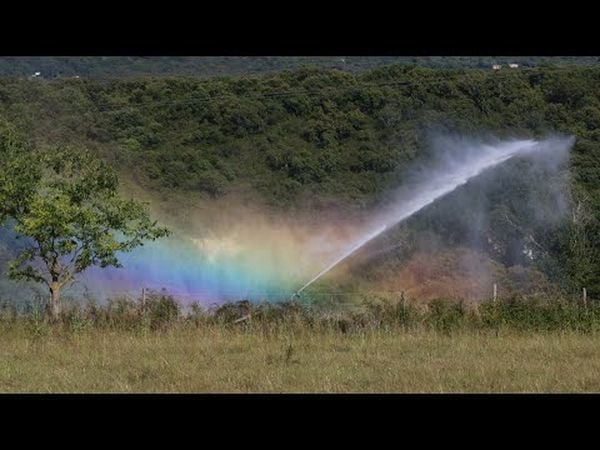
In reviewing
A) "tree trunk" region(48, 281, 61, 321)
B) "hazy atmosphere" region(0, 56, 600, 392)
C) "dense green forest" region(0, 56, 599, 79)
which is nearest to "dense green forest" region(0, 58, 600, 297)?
"hazy atmosphere" region(0, 56, 600, 392)

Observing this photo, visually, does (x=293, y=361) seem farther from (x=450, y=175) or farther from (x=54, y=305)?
(x=450, y=175)

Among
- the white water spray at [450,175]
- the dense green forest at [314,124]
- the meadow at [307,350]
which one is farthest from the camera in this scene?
the dense green forest at [314,124]

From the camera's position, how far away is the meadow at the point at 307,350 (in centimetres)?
1052

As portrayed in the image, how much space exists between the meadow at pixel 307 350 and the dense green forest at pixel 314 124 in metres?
36.1

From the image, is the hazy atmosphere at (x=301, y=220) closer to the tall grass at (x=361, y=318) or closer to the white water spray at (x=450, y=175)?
the tall grass at (x=361, y=318)

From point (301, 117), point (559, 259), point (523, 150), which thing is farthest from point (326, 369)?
point (301, 117)

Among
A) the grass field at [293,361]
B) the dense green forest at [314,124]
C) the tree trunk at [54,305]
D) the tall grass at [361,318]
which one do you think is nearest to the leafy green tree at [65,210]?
the tree trunk at [54,305]

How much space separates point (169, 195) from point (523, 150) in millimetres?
21787

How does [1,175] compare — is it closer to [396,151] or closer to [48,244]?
[48,244]

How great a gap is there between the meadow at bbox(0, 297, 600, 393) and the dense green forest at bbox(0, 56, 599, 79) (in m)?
54.1

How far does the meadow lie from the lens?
10516mm

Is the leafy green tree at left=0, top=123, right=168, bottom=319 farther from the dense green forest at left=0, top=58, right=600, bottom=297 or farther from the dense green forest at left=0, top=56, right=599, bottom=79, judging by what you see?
the dense green forest at left=0, top=56, right=599, bottom=79

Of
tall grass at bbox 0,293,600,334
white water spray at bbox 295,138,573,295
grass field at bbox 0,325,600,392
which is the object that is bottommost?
white water spray at bbox 295,138,573,295

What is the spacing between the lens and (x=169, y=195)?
56.4 metres
